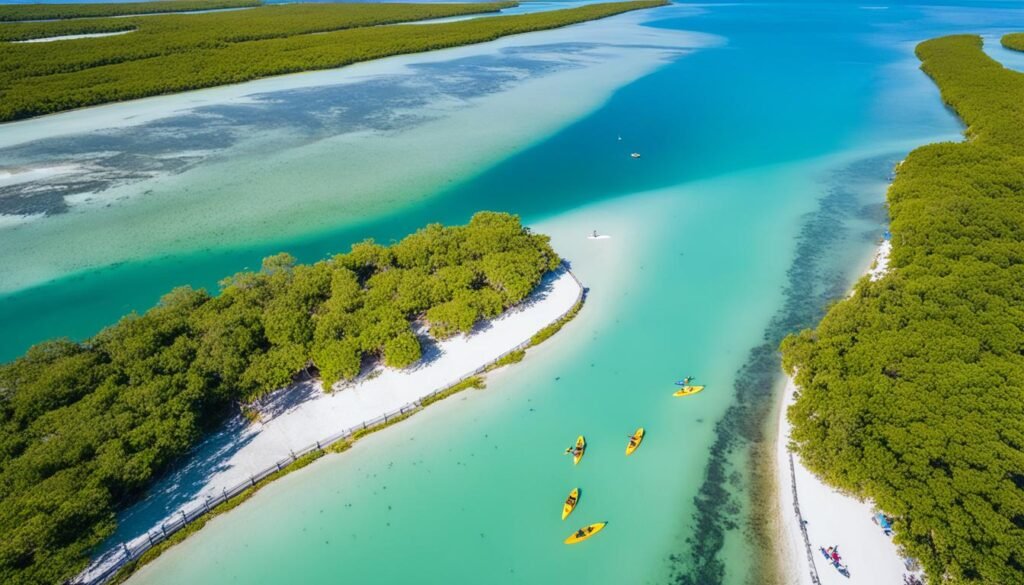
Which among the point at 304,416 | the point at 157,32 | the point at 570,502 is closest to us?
the point at 570,502

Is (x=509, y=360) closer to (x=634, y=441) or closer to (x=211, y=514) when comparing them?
(x=634, y=441)

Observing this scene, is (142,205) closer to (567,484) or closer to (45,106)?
(45,106)

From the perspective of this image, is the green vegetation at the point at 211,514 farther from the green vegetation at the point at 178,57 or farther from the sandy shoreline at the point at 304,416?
the green vegetation at the point at 178,57

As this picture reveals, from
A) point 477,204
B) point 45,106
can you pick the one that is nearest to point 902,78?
point 477,204

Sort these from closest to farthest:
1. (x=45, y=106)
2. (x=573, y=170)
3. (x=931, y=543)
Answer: (x=931, y=543), (x=573, y=170), (x=45, y=106)

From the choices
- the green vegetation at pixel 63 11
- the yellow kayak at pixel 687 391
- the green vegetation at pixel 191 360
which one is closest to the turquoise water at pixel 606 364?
the yellow kayak at pixel 687 391

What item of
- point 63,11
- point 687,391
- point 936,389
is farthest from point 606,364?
point 63,11

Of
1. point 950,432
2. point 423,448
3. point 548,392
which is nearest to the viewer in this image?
point 950,432
